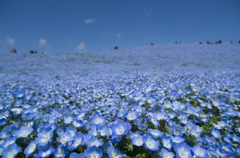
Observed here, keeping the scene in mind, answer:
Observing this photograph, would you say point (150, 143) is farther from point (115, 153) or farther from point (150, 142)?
point (115, 153)

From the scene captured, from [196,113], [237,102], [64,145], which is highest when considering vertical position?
[64,145]

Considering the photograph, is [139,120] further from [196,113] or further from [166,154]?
[196,113]

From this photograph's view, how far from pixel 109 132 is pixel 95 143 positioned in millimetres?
160

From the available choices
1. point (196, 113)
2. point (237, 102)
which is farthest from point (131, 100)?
point (237, 102)

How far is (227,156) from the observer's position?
1297 millimetres

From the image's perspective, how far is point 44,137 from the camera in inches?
46.8

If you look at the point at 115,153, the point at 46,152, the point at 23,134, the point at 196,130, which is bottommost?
the point at 196,130

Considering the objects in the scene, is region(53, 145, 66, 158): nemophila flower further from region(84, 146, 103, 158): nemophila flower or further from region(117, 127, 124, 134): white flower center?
region(117, 127, 124, 134): white flower center

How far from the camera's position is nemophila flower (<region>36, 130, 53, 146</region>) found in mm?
1110

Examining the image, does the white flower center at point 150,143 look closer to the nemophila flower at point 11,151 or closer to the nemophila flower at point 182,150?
the nemophila flower at point 182,150

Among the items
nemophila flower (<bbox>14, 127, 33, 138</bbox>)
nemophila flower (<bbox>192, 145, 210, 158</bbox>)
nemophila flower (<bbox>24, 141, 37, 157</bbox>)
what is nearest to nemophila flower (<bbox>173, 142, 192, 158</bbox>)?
nemophila flower (<bbox>192, 145, 210, 158</bbox>)

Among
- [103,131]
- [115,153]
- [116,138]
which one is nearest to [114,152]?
[115,153]

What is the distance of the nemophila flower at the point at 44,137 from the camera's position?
1110mm

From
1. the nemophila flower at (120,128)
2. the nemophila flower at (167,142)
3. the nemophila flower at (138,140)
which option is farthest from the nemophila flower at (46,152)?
the nemophila flower at (167,142)
